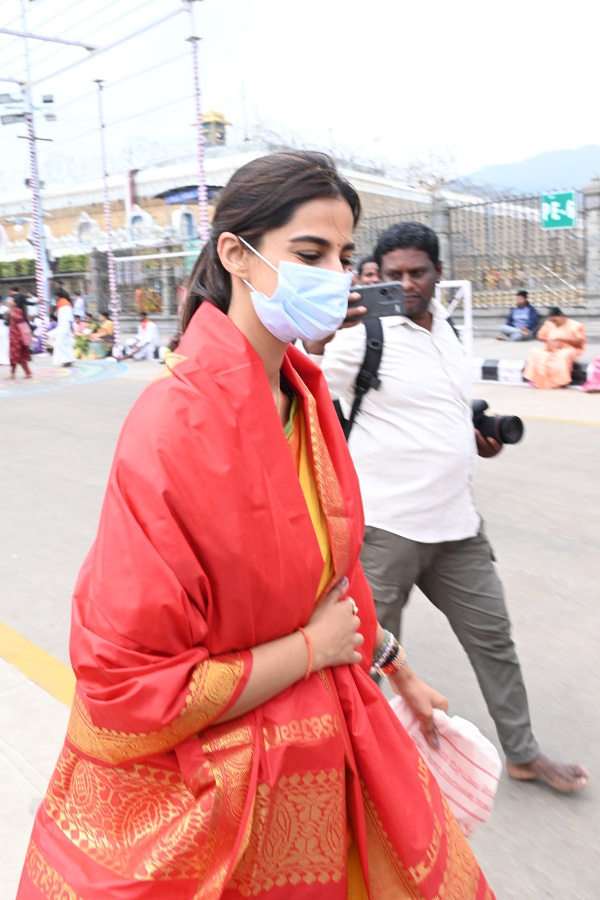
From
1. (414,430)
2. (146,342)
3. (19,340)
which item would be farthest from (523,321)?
(414,430)

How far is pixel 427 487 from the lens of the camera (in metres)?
2.53

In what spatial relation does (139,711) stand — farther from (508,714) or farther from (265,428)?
(508,714)

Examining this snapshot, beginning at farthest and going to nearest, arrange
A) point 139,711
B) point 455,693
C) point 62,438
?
point 62,438, point 455,693, point 139,711

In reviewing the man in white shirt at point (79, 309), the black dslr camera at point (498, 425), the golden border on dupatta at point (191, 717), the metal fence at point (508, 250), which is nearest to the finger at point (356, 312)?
the black dslr camera at point (498, 425)

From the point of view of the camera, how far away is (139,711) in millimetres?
1066

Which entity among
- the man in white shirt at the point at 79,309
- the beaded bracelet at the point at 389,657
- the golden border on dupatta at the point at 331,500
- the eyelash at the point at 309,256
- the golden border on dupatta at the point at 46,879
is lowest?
the golden border on dupatta at the point at 46,879

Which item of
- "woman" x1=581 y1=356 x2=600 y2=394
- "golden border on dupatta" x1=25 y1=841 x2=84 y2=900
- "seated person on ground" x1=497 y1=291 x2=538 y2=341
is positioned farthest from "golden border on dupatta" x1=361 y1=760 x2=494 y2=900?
"seated person on ground" x1=497 y1=291 x2=538 y2=341

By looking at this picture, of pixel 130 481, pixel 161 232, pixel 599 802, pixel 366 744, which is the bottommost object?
pixel 599 802

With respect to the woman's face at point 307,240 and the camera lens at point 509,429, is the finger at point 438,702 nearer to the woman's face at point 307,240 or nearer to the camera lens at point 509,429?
the woman's face at point 307,240

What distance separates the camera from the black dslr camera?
261 centimetres

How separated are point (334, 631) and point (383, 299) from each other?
1275mm

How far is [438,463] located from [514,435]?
0.86 feet

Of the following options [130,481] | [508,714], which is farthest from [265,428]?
[508,714]

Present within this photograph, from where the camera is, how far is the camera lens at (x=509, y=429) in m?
2.61
